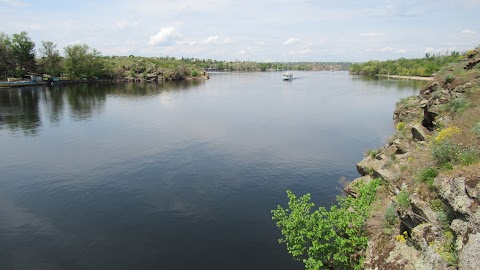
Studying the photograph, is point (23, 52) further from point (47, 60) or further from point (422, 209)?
point (422, 209)

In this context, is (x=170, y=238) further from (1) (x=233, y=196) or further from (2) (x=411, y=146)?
(2) (x=411, y=146)

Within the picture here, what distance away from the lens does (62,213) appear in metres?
32.0

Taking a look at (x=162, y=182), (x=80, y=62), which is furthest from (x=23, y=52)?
(x=162, y=182)

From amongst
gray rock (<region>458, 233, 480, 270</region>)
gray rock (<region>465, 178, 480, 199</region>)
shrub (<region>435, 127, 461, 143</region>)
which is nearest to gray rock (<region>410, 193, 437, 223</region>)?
gray rock (<region>465, 178, 480, 199</region>)

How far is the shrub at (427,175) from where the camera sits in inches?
767

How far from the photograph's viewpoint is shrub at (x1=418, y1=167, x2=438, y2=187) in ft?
63.9

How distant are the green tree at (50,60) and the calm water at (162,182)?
9878cm

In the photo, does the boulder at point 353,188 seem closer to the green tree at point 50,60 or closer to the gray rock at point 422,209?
the gray rock at point 422,209

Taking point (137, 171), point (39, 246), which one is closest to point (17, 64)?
point (137, 171)

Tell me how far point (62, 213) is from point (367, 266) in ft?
88.9

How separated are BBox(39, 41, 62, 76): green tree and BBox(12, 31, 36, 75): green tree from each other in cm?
657

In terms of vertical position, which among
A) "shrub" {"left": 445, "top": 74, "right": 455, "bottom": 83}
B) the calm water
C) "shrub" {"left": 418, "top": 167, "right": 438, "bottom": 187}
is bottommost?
the calm water

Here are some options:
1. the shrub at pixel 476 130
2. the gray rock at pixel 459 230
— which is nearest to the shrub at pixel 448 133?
the shrub at pixel 476 130

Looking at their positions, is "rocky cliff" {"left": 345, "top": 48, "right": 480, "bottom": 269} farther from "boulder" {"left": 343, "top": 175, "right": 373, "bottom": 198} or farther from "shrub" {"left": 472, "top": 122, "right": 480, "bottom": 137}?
"boulder" {"left": 343, "top": 175, "right": 373, "bottom": 198}
